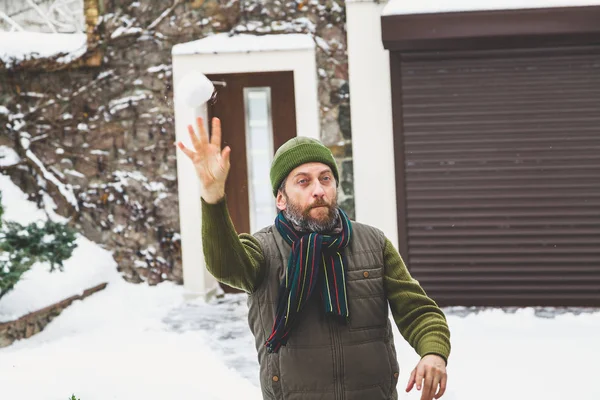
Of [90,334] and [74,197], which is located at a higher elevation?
[74,197]

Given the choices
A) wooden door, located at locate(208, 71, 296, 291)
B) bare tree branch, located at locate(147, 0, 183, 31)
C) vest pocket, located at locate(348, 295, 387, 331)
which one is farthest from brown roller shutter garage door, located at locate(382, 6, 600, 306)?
vest pocket, located at locate(348, 295, 387, 331)

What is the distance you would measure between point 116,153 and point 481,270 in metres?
4.11

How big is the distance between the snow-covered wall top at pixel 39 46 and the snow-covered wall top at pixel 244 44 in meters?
1.19

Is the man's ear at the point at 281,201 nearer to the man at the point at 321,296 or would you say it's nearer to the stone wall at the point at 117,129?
the man at the point at 321,296

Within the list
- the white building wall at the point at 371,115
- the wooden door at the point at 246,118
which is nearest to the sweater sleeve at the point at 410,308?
the white building wall at the point at 371,115

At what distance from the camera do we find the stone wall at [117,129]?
328 inches

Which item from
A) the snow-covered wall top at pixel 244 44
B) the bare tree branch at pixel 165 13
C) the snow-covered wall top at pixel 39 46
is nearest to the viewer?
the snow-covered wall top at pixel 244 44

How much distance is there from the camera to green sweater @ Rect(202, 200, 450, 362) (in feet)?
7.75

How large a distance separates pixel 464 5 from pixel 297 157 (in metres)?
5.03

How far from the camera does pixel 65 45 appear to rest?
27.8 feet

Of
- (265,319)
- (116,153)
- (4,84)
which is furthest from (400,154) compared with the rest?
(265,319)

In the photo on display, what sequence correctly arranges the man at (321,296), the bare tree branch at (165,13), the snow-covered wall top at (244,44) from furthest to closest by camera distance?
the bare tree branch at (165,13) → the snow-covered wall top at (244,44) → the man at (321,296)

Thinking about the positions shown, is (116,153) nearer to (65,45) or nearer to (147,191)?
(147,191)

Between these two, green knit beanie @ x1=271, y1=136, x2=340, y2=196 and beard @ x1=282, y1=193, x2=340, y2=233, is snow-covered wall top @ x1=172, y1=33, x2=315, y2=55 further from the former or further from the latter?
beard @ x1=282, y1=193, x2=340, y2=233
